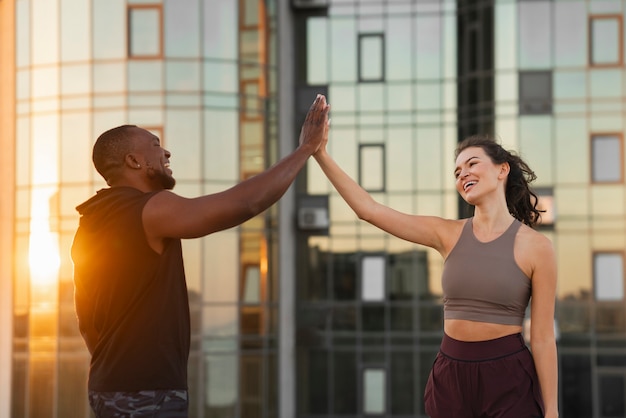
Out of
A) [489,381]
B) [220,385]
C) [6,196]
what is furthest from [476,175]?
[6,196]

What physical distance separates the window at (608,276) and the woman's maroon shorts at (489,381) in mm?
23533

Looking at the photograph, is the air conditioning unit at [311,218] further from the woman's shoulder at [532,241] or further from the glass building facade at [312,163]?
the woman's shoulder at [532,241]

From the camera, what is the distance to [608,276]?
91.5 ft

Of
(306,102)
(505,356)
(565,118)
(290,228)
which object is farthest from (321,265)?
(505,356)

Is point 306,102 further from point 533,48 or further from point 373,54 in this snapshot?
point 533,48

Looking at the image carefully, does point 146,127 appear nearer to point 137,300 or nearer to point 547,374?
point 547,374

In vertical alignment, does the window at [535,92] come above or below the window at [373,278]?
above

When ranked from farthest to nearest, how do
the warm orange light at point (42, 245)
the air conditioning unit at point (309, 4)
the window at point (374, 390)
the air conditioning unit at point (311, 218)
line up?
the air conditioning unit at point (309, 4) → the air conditioning unit at point (311, 218) → the window at point (374, 390) → the warm orange light at point (42, 245)

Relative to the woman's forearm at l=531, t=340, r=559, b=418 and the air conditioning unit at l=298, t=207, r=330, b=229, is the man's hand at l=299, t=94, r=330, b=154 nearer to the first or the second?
the woman's forearm at l=531, t=340, r=559, b=418

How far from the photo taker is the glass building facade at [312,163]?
26.8 metres

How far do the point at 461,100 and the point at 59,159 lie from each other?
10.1 metres

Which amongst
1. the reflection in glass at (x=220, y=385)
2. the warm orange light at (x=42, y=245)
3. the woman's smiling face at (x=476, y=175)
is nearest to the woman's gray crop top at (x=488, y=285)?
the woman's smiling face at (x=476, y=175)

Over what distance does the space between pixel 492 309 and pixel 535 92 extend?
2384cm

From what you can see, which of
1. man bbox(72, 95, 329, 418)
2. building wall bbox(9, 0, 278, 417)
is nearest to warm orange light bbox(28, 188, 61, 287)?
building wall bbox(9, 0, 278, 417)
